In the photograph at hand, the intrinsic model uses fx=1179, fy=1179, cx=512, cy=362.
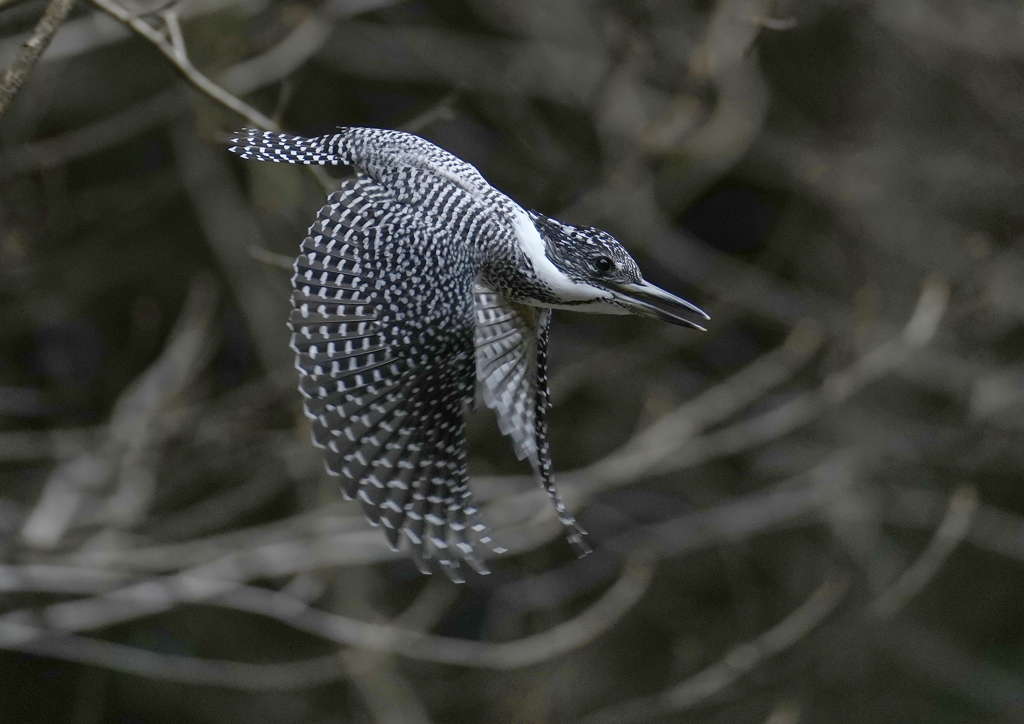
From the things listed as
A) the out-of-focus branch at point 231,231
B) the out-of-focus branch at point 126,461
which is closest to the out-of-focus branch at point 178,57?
the out-of-focus branch at point 126,461

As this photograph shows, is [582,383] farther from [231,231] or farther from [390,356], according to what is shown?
[390,356]

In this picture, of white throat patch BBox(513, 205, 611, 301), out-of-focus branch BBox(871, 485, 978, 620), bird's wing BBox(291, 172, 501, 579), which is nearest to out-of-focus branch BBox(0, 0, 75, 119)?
bird's wing BBox(291, 172, 501, 579)

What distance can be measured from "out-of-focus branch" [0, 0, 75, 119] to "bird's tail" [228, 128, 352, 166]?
0.36 meters

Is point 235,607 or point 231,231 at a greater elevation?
point 231,231

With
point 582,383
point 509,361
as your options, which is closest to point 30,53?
point 509,361

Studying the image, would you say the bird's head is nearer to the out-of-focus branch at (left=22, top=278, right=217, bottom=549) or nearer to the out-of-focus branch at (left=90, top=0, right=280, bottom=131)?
the out-of-focus branch at (left=90, top=0, right=280, bottom=131)

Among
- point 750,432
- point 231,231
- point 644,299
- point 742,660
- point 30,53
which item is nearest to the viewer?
point 30,53

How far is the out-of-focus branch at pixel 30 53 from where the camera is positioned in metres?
1.57

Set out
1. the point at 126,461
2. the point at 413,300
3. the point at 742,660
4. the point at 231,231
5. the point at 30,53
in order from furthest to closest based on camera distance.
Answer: the point at 231,231 → the point at 742,660 → the point at 126,461 → the point at 413,300 → the point at 30,53

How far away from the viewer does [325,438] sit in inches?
78.5

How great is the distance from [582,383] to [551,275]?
8.49 ft

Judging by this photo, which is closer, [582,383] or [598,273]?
[598,273]

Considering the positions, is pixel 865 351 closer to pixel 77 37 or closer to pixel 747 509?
pixel 747 509

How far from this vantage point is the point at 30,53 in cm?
159
